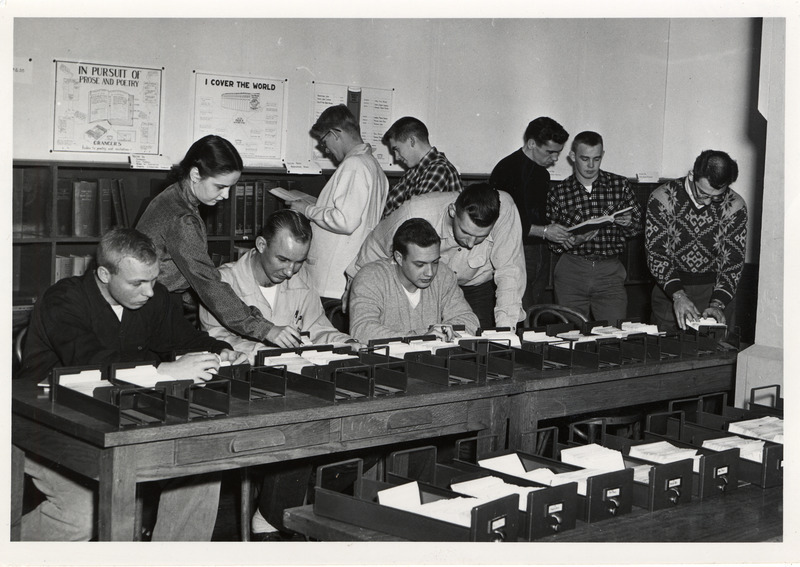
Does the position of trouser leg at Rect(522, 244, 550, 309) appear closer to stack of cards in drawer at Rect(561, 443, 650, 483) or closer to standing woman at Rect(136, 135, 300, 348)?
standing woman at Rect(136, 135, 300, 348)

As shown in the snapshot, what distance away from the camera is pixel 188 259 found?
4000 millimetres

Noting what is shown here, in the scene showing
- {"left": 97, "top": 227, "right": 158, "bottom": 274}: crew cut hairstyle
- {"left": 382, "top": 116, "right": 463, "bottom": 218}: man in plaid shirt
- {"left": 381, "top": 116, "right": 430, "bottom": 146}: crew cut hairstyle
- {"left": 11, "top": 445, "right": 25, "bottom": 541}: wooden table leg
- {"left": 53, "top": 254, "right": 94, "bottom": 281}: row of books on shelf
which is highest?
{"left": 381, "top": 116, "right": 430, "bottom": 146}: crew cut hairstyle

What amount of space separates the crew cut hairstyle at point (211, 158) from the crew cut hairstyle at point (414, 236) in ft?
2.42

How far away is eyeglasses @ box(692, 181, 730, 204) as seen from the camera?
513 cm

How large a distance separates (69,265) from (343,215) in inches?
59.5

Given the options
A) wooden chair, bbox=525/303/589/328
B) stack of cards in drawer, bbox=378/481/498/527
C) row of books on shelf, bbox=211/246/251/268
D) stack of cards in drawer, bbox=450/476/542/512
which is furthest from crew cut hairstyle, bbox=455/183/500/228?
stack of cards in drawer, bbox=378/481/498/527

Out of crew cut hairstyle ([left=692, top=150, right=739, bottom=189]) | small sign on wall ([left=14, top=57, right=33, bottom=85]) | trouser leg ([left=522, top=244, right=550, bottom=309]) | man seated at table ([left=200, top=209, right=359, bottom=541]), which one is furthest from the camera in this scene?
trouser leg ([left=522, top=244, right=550, bottom=309])

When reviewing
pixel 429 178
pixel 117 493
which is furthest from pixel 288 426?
pixel 429 178

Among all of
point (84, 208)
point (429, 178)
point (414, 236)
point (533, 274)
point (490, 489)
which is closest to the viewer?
point (490, 489)

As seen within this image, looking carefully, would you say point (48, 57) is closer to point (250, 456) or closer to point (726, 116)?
point (250, 456)

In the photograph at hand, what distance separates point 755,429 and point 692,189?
237cm

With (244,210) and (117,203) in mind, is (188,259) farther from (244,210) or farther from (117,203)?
(244,210)

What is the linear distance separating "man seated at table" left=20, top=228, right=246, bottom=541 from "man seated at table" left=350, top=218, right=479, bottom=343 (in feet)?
2.67

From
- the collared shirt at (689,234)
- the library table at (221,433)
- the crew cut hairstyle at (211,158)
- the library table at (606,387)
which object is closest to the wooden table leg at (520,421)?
the library table at (606,387)
